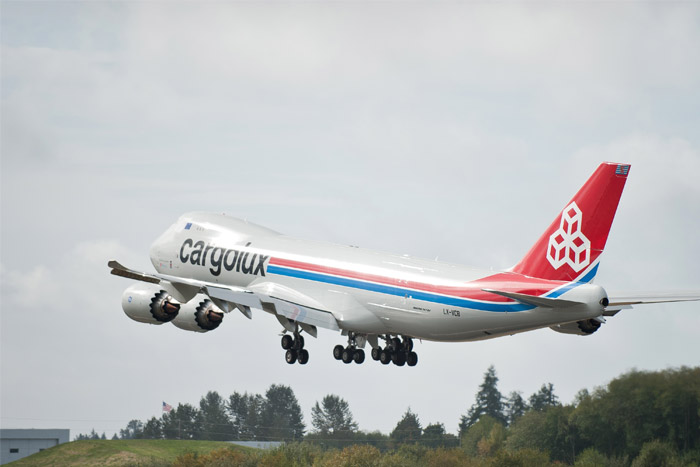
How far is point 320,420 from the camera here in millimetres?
151250

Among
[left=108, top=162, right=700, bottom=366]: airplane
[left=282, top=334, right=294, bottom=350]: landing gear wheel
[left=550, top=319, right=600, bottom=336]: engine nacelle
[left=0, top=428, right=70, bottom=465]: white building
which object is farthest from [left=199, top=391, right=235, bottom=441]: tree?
[left=550, top=319, right=600, bottom=336]: engine nacelle

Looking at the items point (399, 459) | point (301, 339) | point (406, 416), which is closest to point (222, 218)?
point (301, 339)

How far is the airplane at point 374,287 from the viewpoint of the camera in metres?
44.7

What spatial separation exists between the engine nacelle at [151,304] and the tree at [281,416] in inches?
2694

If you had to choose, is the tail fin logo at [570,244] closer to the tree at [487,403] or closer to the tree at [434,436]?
the tree at [434,436]

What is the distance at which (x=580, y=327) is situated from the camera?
47.6m

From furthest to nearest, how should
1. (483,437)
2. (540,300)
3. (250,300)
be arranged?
(483,437) → (250,300) → (540,300)

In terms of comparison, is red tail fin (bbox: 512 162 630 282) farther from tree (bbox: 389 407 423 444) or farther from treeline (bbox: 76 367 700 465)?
tree (bbox: 389 407 423 444)

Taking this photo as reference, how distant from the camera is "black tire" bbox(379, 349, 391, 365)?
54078mm

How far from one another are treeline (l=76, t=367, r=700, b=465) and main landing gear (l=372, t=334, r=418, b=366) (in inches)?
815

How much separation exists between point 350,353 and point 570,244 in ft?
44.9

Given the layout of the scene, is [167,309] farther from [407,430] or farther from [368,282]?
[407,430]

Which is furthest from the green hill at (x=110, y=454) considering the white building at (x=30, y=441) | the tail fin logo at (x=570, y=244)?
the tail fin logo at (x=570, y=244)

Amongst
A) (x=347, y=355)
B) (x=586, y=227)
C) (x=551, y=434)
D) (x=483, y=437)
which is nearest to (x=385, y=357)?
(x=347, y=355)
